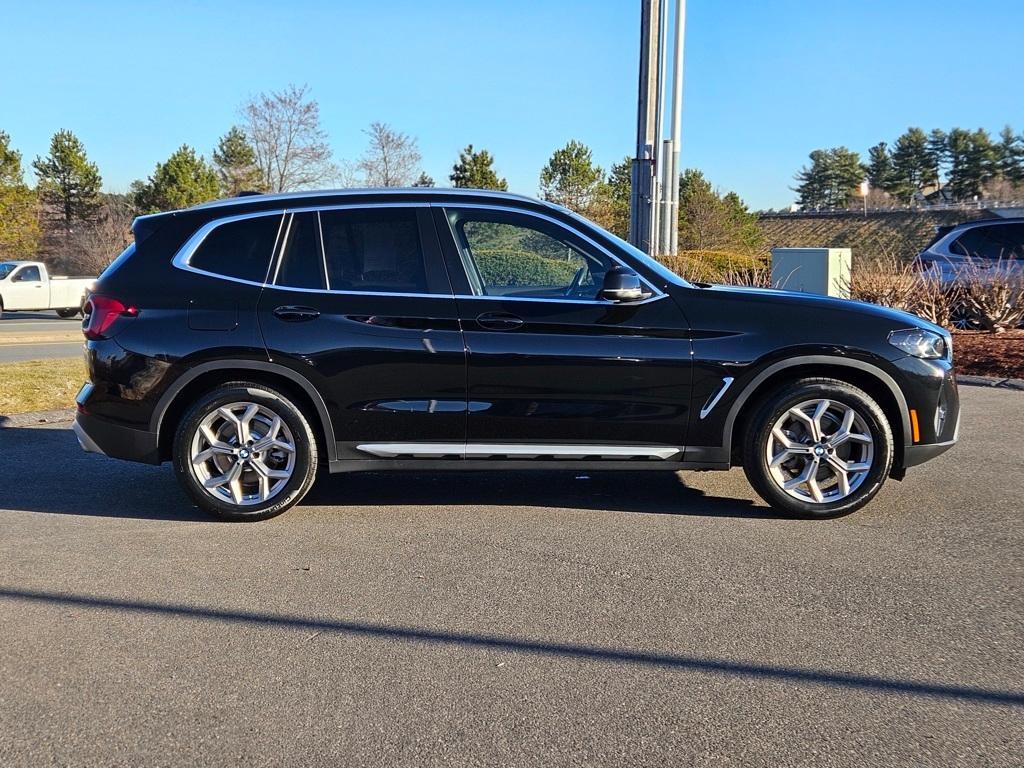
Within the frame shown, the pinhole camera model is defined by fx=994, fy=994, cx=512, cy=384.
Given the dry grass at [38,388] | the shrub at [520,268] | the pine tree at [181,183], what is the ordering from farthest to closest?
the pine tree at [181,183]
the dry grass at [38,388]
the shrub at [520,268]

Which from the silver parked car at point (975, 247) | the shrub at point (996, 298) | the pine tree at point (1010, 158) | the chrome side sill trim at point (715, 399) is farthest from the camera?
the pine tree at point (1010, 158)

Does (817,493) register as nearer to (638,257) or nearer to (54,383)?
(638,257)

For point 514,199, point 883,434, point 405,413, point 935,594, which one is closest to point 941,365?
point 883,434

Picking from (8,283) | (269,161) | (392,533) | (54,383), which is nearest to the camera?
(392,533)

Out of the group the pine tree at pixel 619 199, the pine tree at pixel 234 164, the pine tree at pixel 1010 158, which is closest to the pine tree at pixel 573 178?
the pine tree at pixel 619 199

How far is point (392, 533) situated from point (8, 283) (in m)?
28.4

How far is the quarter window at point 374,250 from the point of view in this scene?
5.73 metres

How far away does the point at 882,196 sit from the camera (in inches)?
4112

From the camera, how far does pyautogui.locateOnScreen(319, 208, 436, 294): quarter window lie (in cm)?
573

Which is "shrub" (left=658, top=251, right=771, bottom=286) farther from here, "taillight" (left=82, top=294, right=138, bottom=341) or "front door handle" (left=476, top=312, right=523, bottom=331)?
"taillight" (left=82, top=294, right=138, bottom=341)

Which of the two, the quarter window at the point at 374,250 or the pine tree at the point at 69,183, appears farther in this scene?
the pine tree at the point at 69,183

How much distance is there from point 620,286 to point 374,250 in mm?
1458

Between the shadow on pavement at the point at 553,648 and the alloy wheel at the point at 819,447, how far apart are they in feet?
6.85

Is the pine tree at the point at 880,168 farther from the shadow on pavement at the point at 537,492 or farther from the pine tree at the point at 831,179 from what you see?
the shadow on pavement at the point at 537,492
